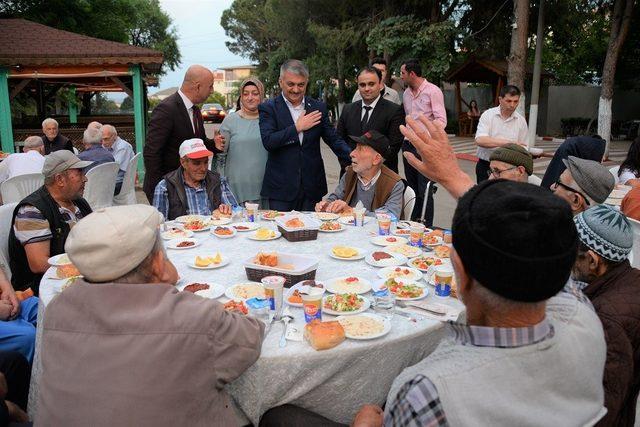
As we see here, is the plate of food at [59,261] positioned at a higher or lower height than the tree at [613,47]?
lower

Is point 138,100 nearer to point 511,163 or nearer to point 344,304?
point 511,163

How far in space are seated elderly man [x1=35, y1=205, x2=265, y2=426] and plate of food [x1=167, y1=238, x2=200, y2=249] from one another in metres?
1.55

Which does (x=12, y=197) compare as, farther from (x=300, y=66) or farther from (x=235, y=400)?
(x=235, y=400)

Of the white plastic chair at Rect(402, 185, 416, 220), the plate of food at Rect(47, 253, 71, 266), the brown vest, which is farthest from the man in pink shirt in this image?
the plate of food at Rect(47, 253, 71, 266)

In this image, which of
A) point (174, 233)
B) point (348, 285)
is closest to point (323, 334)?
point (348, 285)

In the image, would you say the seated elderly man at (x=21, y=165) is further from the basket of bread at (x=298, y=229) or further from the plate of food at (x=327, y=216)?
the basket of bread at (x=298, y=229)

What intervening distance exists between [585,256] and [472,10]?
17.7 metres

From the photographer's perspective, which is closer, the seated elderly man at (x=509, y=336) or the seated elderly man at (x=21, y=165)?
the seated elderly man at (x=509, y=336)

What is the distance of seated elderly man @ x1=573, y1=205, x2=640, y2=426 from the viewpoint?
172 cm

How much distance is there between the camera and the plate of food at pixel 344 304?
7.39 feet

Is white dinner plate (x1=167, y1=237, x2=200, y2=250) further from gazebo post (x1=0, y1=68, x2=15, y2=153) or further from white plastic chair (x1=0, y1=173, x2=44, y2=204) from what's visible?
gazebo post (x1=0, y1=68, x2=15, y2=153)

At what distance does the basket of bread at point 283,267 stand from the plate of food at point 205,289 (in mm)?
215

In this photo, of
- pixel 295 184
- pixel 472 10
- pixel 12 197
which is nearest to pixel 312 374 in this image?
pixel 295 184

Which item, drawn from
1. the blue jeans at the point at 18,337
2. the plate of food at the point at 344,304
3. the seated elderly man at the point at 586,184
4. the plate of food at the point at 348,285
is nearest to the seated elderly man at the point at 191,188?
the blue jeans at the point at 18,337
